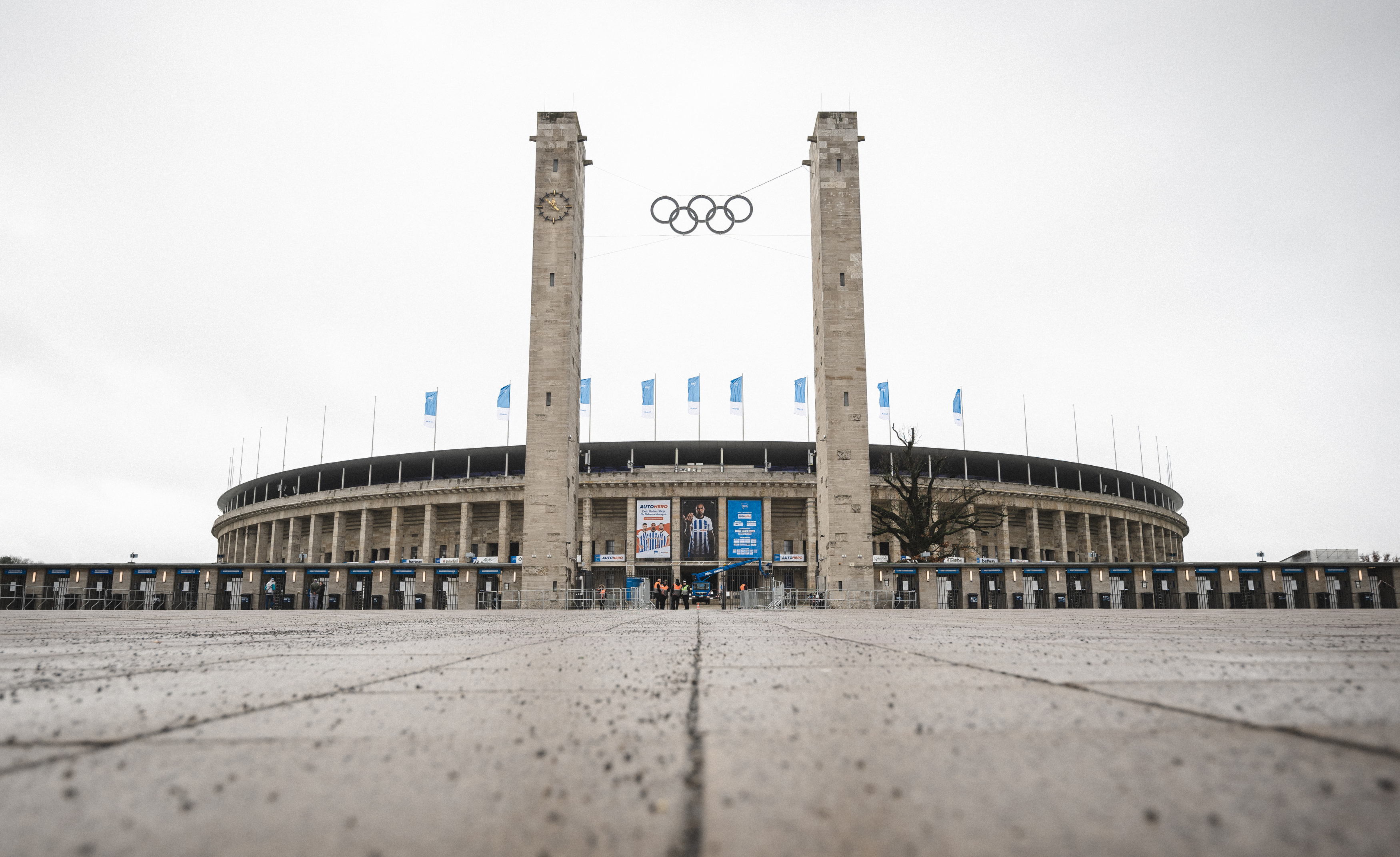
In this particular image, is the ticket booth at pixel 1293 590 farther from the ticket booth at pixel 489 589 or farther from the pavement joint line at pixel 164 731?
the pavement joint line at pixel 164 731

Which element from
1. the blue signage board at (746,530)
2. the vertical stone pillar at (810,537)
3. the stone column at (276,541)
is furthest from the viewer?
the stone column at (276,541)

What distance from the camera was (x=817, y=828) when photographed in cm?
101

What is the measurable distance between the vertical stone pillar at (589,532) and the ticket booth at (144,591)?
25.2 metres

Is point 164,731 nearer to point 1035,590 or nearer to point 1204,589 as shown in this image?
point 1035,590

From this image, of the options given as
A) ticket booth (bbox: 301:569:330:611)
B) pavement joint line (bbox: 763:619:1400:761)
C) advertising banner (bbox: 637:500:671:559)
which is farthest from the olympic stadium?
pavement joint line (bbox: 763:619:1400:761)

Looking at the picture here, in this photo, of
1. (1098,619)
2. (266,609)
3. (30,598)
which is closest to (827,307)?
(1098,619)

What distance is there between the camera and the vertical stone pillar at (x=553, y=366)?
1283 inches

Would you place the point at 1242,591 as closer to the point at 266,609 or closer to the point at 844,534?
the point at 844,534

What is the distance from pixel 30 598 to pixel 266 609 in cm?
966

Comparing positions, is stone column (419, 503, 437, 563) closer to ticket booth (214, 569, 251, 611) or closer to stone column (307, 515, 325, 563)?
stone column (307, 515, 325, 563)

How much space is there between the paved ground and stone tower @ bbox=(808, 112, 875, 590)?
2961cm

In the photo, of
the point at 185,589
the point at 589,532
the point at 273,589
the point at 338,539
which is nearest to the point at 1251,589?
the point at 589,532

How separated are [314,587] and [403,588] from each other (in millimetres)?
4539

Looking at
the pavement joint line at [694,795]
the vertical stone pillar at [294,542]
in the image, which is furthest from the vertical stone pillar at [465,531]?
the pavement joint line at [694,795]
